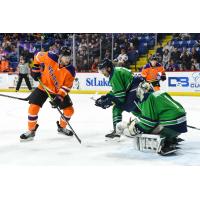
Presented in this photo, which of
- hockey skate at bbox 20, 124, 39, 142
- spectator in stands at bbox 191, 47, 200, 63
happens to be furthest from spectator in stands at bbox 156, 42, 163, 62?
hockey skate at bbox 20, 124, 39, 142

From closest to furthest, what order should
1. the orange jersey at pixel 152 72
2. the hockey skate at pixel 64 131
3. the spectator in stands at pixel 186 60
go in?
the hockey skate at pixel 64 131
the orange jersey at pixel 152 72
the spectator in stands at pixel 186 60

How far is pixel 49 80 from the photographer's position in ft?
13.5

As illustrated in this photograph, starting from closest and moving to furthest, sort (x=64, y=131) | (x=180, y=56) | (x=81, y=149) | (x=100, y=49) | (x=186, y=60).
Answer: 1. (x=81, y=149)
2. (x=64, y=131)
3. (x=186, y=60)
4. (x=180, y=56)
5. (x=100, y=49)

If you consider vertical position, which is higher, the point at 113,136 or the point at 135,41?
the point at 135,41

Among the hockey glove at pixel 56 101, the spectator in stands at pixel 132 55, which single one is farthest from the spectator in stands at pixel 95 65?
the hockey glove at pixel 56 101

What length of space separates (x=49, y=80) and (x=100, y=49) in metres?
6.90

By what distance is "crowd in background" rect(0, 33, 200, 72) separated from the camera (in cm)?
984

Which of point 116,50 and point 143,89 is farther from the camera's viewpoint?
point 116,50

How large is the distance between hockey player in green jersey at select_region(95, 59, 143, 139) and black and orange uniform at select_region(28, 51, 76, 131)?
1.30 feet

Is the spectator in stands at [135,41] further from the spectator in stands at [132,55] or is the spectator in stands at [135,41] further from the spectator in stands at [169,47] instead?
the spectator in stands at [169,47]

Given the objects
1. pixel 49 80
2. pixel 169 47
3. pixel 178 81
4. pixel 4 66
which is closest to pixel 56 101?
pixel 49 80

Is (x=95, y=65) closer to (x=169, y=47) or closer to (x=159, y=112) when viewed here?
(x=169, y=47)

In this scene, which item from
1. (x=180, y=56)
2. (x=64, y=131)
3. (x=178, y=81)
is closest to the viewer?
(x=64, y=131)

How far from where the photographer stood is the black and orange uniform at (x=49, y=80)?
13.2ft
